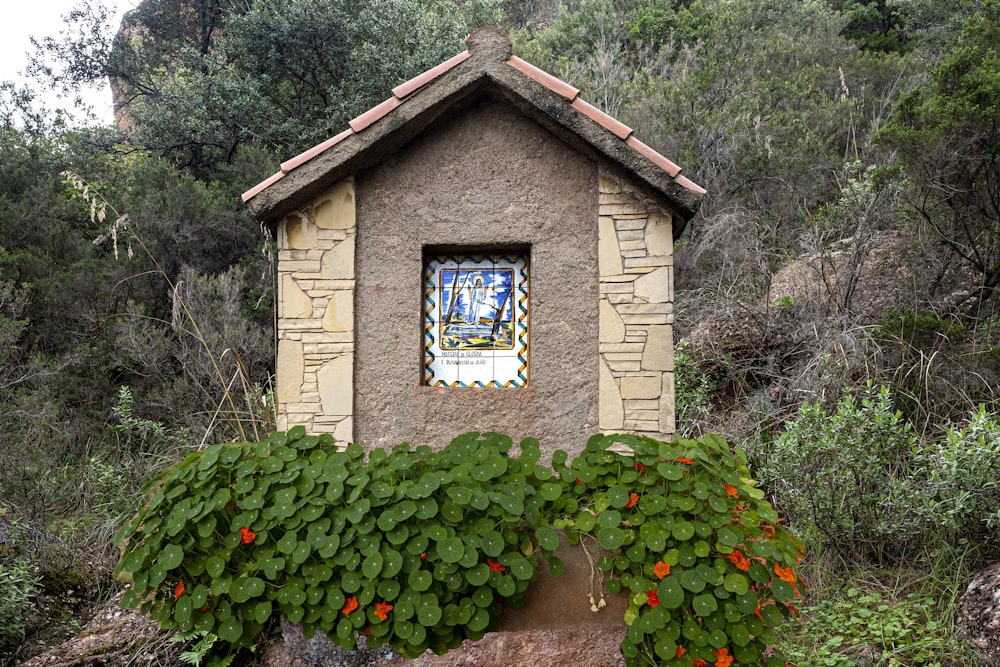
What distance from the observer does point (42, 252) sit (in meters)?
8.34

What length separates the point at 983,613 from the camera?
3551 mm

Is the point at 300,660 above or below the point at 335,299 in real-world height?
below

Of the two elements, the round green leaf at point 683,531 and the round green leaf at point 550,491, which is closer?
the round green leaf at point 683,531

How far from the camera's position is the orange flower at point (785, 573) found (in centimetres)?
312

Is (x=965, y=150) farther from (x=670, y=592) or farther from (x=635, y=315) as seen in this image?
(x=670, y=592)

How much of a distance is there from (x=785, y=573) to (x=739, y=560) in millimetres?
248

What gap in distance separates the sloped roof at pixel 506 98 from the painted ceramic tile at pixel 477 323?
92 centimetres

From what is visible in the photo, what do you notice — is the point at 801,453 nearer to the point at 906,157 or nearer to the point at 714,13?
the point at 906,157

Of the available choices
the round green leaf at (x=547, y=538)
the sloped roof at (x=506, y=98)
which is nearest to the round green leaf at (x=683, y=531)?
the round green leaf at (x=547, y=538)

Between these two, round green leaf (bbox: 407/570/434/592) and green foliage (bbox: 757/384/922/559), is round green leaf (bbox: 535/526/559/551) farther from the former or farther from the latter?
green foliage (bbox: 757/384/922/559)

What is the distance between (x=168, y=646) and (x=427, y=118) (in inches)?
139

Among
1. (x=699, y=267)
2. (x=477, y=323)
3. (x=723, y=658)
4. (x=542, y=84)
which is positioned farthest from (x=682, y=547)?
(x=699, y=267)

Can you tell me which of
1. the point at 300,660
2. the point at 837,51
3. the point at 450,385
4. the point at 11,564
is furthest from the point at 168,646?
the point at 837,51

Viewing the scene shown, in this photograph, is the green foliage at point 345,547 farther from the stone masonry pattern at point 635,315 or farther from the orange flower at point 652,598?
the stone masonry pattern at point 635,315
